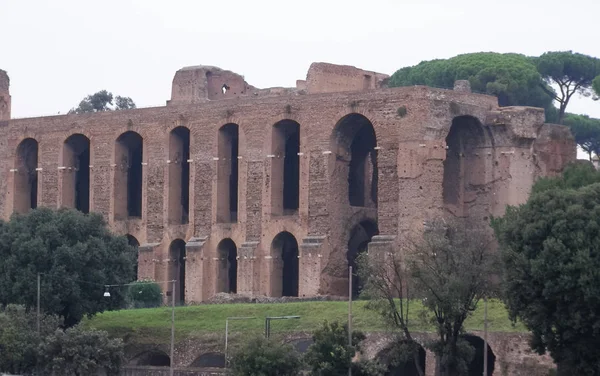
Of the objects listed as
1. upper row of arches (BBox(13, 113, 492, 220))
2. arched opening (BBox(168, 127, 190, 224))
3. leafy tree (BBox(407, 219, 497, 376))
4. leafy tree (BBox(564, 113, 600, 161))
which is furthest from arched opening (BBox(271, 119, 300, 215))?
leafy tree (BBox(564, 113, 600, 161))

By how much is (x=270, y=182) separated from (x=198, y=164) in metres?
4.28

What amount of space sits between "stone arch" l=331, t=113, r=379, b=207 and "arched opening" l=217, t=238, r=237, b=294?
5505 mm

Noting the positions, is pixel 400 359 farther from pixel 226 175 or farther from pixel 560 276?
pixel 226 175

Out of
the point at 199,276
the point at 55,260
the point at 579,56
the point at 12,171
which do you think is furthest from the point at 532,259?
the point at 579,56

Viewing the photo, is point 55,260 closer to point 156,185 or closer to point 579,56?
point 156,185

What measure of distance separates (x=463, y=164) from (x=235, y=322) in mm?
12749

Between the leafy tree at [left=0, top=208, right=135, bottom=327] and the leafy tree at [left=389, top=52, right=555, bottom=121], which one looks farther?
the leafy tree at [left=389, top=52, right=555, bottom=121]

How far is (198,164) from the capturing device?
227 ft

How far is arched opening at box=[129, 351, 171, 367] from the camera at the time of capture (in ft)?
193

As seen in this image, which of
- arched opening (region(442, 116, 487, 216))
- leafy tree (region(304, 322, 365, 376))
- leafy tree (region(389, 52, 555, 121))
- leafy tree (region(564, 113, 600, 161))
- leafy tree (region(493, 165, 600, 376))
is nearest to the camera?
leafy tree (region(493, 165, 600, 376))

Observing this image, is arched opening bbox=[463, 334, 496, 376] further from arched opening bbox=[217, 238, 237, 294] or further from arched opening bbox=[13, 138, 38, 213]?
arched opening bbox=[13, 138, 38, 213]

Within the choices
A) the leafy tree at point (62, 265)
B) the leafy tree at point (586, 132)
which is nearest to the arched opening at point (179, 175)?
the leafy tree at point (62, 265)

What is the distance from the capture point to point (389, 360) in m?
50.9

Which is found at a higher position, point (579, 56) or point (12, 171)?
point (579, 56)
